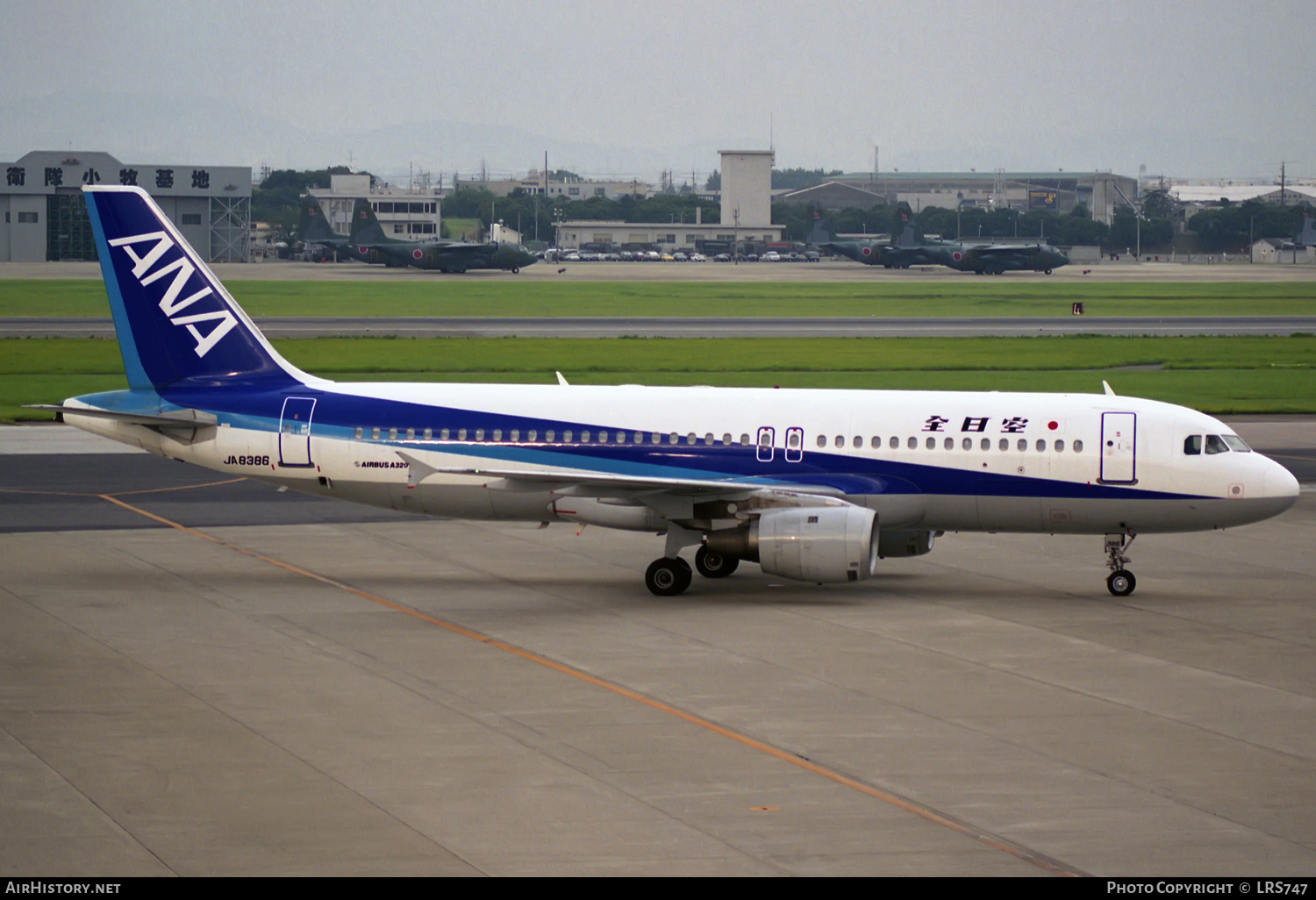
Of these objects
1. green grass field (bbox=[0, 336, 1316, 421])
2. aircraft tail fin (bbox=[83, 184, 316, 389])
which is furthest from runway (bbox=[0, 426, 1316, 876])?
green grass field (bbox=[0, 336, 1316, 421])

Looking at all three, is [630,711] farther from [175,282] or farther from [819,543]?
[175,282]

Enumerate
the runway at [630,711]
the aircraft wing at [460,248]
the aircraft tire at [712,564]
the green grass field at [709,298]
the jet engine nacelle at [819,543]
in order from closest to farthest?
1. the runway at [630,711]
2. the jet engine nacelle at [819,543]
3. the aircraft tire at [712,564]
4. the green grass field at [709,298]
5. the aircraft wing at [460,248]

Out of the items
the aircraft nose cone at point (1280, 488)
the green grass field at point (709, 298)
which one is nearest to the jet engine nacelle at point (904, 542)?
the aircraft nose cone at point (1280, 488)

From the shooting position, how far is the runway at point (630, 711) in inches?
661

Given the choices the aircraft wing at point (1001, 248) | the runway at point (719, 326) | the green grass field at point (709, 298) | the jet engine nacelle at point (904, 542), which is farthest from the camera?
the aircraft wing at point (1001, 248)

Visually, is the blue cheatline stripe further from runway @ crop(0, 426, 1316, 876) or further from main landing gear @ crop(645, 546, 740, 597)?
main landing gear @ crop(645, 546, 740, 597)

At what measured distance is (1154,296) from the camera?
470 ft

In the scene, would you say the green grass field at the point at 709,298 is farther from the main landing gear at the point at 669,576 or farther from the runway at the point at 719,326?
the main landing gear at the point at 669,576

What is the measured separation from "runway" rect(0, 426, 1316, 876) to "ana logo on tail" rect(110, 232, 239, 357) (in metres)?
4.90

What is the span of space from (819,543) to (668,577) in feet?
11.0

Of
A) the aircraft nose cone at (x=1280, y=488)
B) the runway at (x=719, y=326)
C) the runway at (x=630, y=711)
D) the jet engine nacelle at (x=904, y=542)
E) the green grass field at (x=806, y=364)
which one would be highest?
the runway at (x=719, y=326)

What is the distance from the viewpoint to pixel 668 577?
3080cm

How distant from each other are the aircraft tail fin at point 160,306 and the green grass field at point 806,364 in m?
26.9
